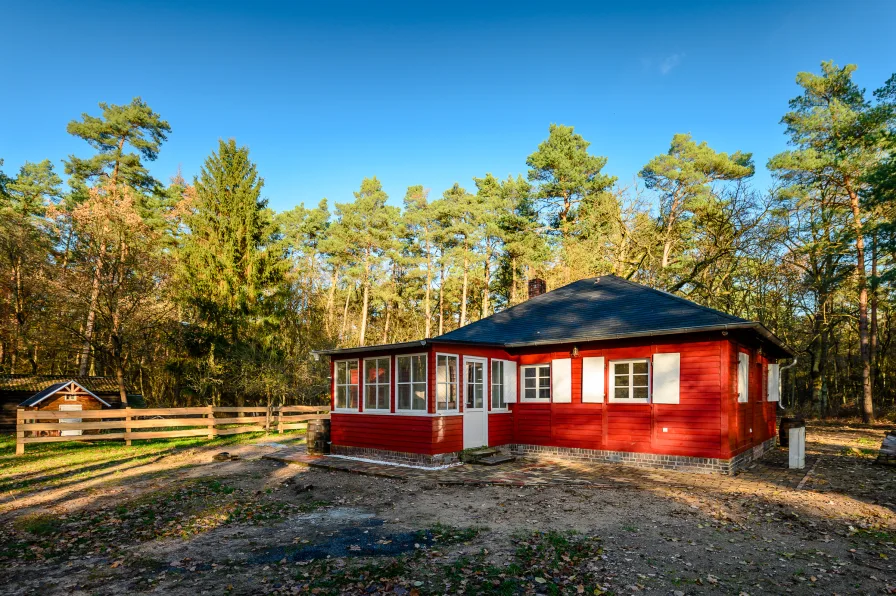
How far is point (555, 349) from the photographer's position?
39.7ft

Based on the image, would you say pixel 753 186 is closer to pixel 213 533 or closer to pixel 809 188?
pixel 809 188

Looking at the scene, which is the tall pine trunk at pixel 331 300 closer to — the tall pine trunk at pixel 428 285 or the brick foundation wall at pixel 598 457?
the tall pine trunk at pixel 428 285

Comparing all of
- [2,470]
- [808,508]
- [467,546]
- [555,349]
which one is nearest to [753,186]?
[555,349]

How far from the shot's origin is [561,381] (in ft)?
39.2

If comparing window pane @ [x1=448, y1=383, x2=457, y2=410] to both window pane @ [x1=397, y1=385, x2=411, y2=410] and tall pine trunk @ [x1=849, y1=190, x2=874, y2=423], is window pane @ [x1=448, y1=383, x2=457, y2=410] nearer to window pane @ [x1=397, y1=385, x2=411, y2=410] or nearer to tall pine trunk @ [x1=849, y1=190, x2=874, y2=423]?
window pane @ [x1=397, y1=385, x2=411, y2=410]

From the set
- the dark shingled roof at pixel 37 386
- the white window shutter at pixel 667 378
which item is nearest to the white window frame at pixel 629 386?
A: the white window shutter at pixel 667 378

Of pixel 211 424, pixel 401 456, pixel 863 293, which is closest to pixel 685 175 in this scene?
pixel 863 293

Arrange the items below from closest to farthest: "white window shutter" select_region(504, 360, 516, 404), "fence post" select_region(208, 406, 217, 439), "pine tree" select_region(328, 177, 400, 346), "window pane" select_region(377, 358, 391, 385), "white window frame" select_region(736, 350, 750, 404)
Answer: "white window frame" select_region(736, 350, 750, 404) < "window pane" select_region(377, 358, 391, 385) < "white window shutter" select_region(504, 360, 516, 404) < "fence post" select_region(208, 406, 217, 439) < "pine tree" select_region(328, 177, 400, 346)

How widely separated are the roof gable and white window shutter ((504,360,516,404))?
695 millimetres

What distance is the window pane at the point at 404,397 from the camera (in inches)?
A: 441

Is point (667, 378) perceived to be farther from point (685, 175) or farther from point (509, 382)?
point (685, 175)

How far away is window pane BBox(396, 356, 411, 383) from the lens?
1124 centimetres

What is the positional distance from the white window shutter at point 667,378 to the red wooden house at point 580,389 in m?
0.02

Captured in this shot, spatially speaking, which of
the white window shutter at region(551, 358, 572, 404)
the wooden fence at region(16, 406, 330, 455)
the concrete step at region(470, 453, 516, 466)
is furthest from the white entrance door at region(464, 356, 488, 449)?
the wooden fence at region(16, 406, 330, 455)
